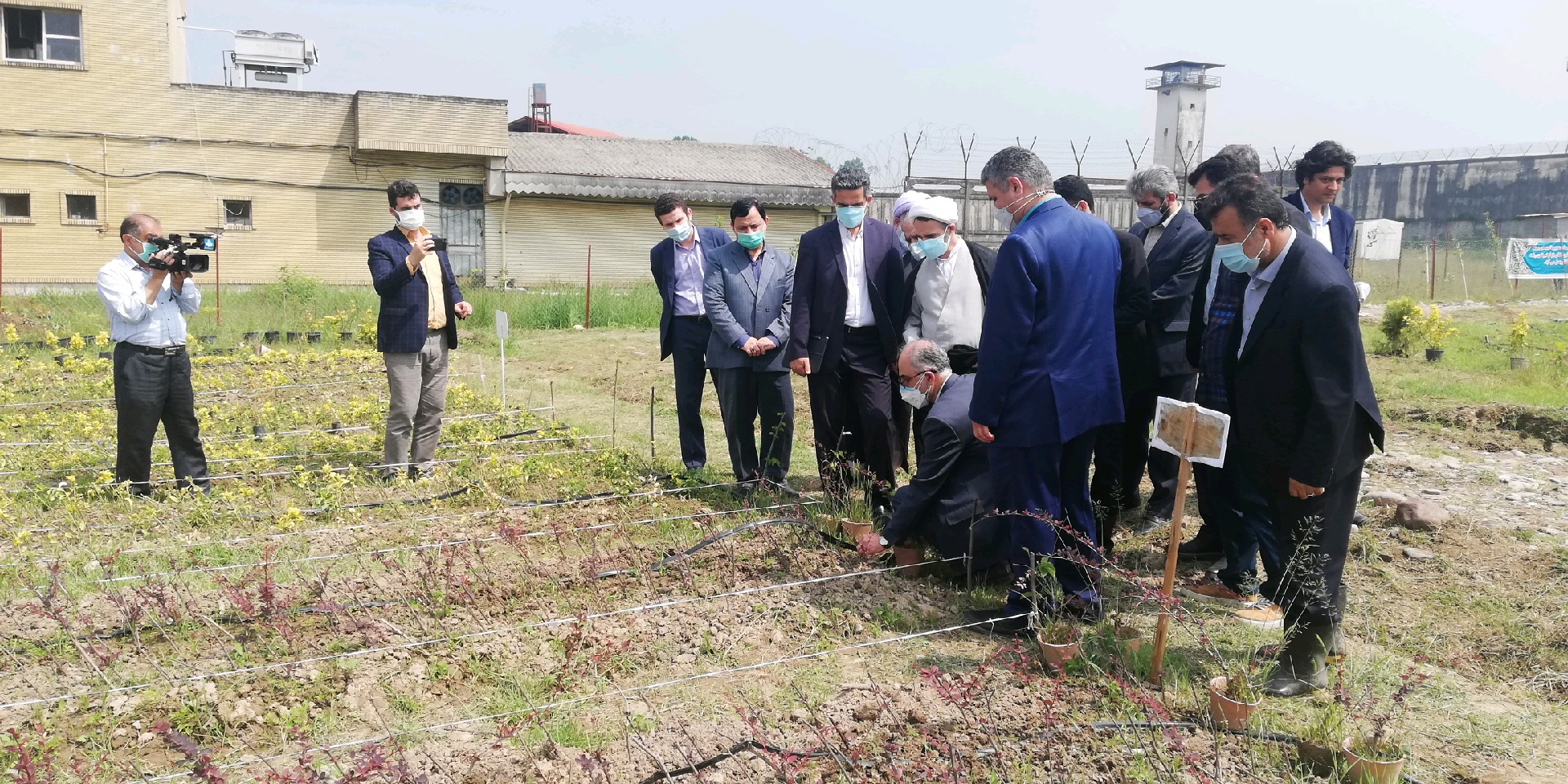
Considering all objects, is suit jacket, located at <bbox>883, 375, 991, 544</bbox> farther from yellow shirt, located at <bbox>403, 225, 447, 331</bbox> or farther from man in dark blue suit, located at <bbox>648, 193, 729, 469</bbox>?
yellow shirt, located at <bbox>403, 225, 447, 331</bbox>

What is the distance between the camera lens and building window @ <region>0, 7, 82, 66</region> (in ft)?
59.2

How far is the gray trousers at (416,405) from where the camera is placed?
6.49 metres

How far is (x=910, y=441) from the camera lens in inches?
331

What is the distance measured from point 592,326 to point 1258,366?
12.7 m

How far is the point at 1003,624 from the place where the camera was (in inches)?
168

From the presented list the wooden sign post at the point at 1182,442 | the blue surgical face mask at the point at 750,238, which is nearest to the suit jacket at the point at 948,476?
the wooden sign post at the point at 1182,442

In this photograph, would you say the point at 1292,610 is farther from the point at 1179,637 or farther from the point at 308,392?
the point at 308,392

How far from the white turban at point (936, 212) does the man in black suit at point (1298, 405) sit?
1599 mm

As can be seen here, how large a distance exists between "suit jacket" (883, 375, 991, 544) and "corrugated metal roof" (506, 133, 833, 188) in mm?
17750

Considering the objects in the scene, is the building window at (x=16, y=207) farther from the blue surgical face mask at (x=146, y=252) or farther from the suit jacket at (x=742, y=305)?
the suit jacket at (x=742, y=305)

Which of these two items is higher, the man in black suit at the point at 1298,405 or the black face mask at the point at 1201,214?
the black face mask at the point at 1201,214

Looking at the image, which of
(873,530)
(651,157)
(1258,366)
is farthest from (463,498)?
(651,157)

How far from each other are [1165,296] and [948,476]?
5.13 feet

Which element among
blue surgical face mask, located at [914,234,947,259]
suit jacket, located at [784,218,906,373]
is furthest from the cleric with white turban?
suit jacket, located at [784,218,906,373]
